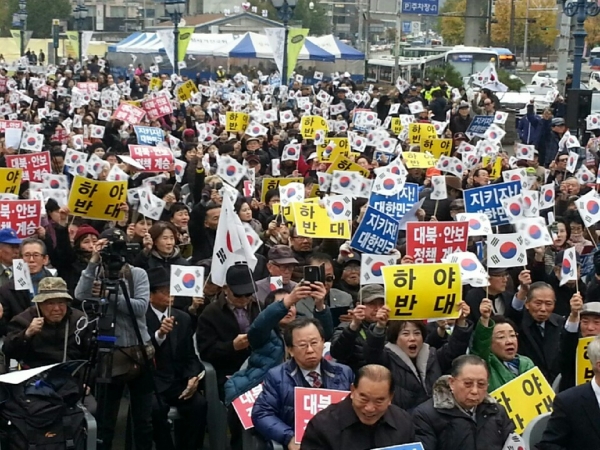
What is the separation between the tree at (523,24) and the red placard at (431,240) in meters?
81.9

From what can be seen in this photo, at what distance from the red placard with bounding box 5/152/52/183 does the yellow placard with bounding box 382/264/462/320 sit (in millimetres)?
8368

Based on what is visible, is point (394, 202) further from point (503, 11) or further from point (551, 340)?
point (503, 11)

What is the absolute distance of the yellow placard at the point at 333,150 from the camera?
701 inches

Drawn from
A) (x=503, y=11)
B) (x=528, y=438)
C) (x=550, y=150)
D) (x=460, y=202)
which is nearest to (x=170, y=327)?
(x=528, y=438)

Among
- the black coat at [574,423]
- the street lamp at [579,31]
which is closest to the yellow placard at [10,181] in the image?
the black coat at [574,423]

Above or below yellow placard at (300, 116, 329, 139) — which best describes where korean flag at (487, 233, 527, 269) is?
below

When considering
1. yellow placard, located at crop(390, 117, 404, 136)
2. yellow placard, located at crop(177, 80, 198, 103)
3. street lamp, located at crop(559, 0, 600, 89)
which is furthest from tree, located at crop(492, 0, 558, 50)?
yellow placard, located at crop(390, 117, 404, 136)

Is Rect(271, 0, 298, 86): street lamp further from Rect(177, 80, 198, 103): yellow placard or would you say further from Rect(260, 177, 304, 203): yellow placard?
Rect(260, 177, 304, 203): yellow placard

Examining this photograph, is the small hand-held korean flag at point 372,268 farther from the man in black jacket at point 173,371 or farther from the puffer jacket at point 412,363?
the puffer jacket at point 412,363

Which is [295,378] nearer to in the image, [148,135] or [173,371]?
[173,371]

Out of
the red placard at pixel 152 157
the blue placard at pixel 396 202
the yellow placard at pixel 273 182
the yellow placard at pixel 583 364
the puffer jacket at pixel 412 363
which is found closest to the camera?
the puffer jacket at pixel 412 363

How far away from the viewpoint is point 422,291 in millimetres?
7793

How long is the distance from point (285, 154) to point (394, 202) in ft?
18.6

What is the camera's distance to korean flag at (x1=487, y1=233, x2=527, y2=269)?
9719 mm
